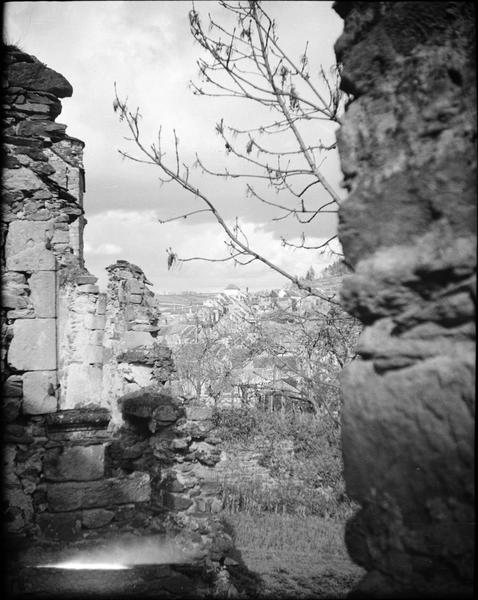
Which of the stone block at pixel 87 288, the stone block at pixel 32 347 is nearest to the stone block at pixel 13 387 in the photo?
the stone block at pixel 32 347

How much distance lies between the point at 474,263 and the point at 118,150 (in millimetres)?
4891

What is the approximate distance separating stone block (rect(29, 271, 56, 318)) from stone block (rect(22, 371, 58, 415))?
66cm

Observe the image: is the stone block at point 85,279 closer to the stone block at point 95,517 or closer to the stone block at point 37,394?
the stone block at point 37,394

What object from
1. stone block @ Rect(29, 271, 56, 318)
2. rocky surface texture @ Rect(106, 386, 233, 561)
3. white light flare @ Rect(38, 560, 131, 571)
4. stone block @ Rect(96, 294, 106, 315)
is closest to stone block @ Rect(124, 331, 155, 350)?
stone block @ Rect(96, 294, 106, 315)

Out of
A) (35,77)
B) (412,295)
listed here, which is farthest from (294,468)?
(412,295)

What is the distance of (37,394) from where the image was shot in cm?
581

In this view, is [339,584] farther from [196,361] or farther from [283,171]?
[196,361]

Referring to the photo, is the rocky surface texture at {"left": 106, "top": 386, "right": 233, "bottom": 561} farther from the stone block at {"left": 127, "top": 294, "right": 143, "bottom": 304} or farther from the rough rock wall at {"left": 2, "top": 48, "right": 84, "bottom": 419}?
the stone block at {"left": 127, "top": 294, "right": 143, "bottom": 304}

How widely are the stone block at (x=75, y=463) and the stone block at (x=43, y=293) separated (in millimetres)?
1483

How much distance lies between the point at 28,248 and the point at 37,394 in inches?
63.5

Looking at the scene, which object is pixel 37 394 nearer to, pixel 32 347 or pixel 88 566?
pixel 32 347

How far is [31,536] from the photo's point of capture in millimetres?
5473

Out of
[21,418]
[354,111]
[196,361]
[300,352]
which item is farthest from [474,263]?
[196,361]

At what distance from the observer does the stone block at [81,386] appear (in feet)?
21.5
